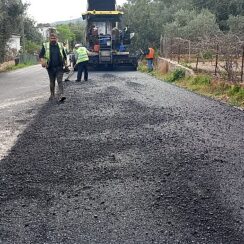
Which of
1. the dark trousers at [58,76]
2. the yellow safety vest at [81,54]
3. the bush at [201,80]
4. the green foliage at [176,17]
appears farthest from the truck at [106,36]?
the dark trousers at [58,76]

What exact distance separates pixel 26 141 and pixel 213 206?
361 cm

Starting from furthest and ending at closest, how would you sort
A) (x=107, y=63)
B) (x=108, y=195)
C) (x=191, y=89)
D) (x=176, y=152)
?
(x=107, y=63) → (x=191, y=89) → (x=176, y=152) → (x=108, y=195)

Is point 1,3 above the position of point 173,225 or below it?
above

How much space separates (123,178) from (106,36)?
65.7 ft

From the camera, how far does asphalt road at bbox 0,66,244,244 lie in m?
3.37

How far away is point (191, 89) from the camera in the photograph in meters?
13.4

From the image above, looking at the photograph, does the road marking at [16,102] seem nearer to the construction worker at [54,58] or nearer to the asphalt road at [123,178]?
the construction worker at [54,58]

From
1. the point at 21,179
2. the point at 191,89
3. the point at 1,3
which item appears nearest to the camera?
the point at 21,179

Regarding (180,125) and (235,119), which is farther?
(235,119)

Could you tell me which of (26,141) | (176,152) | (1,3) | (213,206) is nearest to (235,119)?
(176,152)

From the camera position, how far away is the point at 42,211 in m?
3.74

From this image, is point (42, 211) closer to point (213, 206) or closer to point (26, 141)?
point (213, 206)

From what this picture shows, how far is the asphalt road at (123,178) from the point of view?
337 centimetres

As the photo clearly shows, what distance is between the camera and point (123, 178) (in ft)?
15.1
